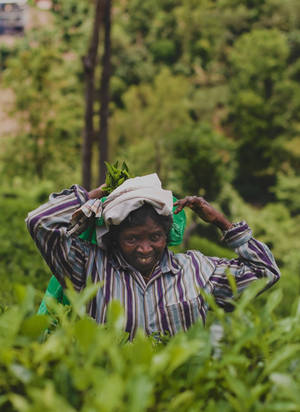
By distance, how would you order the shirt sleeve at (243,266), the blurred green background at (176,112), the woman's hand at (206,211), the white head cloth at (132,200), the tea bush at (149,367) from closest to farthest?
the tea bush at (149,367)
the white head cloth at (132,200)
the shirt sleeve at (243,266)
the woman's hand at (206,211)
the blurred green background at (176,112)

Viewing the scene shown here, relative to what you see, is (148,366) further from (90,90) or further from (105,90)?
(105,90)

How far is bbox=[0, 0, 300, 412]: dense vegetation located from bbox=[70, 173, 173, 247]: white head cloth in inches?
23.3

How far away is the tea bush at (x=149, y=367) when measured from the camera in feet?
3.05

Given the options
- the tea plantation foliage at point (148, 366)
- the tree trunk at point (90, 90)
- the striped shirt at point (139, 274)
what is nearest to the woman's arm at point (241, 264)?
the striped shirt at point (139, 274)

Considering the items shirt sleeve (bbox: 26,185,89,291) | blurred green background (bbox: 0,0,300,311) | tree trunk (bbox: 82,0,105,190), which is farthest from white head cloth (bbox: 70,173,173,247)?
tree trunk (bbox: 82,0,105,190)

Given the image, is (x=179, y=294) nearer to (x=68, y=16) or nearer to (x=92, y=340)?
(x=92, y=340)

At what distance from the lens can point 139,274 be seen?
220 centimetres

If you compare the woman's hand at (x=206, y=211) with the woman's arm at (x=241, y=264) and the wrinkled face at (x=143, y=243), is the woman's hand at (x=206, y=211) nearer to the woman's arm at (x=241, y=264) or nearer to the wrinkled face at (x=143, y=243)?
the woman's arm at (x=241, y=264)

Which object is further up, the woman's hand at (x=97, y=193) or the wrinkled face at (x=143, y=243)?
the woman's hand at (x=97, y=193)

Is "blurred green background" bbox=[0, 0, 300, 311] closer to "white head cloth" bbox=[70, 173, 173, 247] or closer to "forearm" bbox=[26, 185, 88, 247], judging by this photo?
"forearm" bbox=[26, 185, 88, 247]

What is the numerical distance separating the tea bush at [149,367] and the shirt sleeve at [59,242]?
3.07 ft

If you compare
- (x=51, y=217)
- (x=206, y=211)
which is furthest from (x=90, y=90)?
(x=51, y=217)

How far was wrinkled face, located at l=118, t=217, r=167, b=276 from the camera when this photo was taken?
213 cm

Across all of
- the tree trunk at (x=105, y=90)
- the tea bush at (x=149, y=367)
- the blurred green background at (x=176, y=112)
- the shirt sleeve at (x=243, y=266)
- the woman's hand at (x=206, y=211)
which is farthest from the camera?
the blurred green background at (x=176, y=112)
